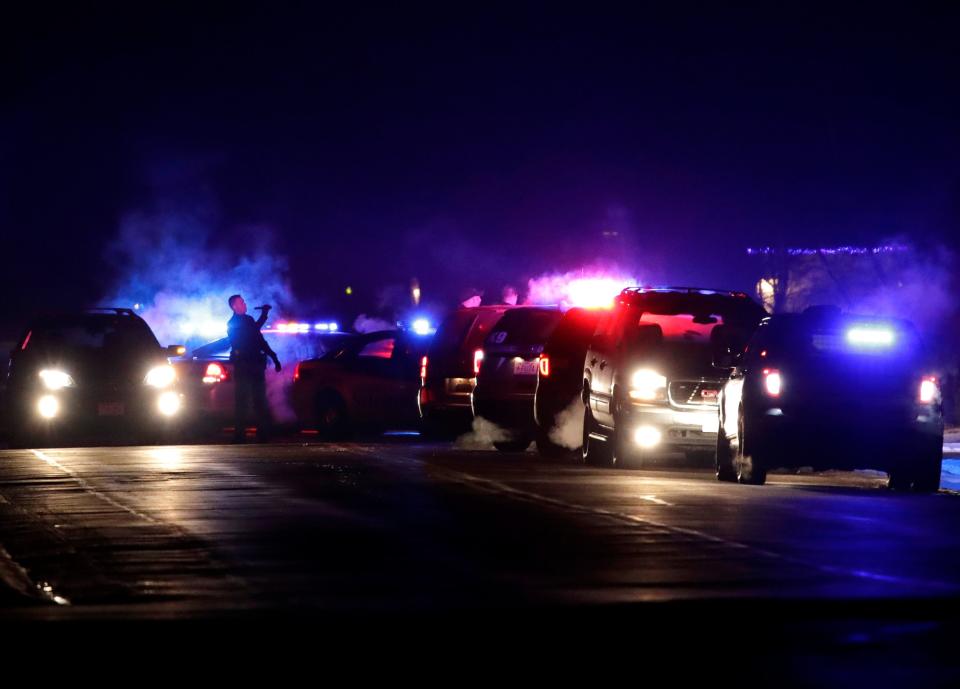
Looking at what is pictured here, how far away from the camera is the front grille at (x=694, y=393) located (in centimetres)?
1797

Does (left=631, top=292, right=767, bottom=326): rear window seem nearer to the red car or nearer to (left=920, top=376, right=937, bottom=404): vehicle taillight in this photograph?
(left=920, top=376, right=937, bottom=404): vehicle taillight

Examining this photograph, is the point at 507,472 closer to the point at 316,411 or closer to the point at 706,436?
the point at 706,436

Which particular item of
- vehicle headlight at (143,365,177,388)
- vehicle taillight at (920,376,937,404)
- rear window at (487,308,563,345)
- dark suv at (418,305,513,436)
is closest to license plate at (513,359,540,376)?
rear window at (487,308,563,345)

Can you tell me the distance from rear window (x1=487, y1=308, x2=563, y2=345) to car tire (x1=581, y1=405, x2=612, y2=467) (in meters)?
1.67

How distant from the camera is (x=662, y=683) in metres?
6.88

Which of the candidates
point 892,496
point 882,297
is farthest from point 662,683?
point 882,297

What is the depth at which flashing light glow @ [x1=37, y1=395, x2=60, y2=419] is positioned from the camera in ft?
74.9

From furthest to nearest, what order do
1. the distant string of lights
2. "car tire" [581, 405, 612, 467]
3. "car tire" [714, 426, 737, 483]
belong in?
the distant string of lights → "car tire" [581, 405, 612, 467] → "car tire" [714, 426, 737, 483]

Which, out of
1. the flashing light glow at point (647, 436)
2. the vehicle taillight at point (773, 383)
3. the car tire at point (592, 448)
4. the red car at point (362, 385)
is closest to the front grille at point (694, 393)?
the flashing light glow at point (647, 436)

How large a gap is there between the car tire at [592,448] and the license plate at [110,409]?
6197 mm

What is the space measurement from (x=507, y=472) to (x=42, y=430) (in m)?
7.95

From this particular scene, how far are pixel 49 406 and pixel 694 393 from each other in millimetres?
8654

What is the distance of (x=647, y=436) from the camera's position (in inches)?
712

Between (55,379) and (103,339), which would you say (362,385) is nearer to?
(103,339)
